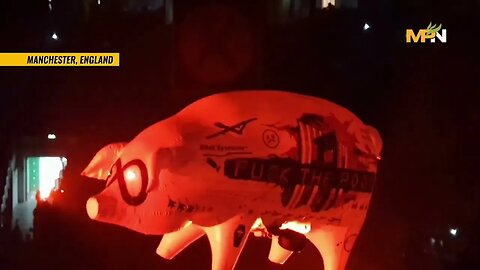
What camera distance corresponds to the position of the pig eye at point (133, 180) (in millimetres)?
2533

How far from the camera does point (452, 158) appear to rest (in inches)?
151

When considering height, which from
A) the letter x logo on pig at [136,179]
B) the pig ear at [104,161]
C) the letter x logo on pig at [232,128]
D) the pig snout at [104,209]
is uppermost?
the letter x logo on pig at [232,128]

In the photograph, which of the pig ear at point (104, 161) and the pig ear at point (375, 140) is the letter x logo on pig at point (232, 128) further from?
the pig ear at point (375, 140)

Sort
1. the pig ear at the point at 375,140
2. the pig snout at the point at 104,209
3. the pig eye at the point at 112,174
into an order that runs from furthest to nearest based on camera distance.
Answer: the pig ear at the point at 375,140
the pig eye at the point at 112,174
the pig snout at the point at 104,209

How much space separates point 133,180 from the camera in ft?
8.32

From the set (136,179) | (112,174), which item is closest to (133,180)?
(136,179)

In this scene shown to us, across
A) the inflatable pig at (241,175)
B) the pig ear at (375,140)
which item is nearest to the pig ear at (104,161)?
the inflatable pig at (241,175)

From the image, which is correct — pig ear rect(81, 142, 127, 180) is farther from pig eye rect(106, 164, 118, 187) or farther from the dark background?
the dark background

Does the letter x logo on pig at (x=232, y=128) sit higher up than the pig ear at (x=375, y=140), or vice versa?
the letter x logo on pig at (x=232, y=128)

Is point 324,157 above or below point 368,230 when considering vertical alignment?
above

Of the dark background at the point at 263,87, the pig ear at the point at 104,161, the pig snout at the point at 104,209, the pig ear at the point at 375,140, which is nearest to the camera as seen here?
the pig snout at the point at 104,209

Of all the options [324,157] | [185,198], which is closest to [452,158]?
[324,157]

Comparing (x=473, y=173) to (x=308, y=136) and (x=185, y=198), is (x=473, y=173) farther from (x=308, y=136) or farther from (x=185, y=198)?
(x=185, y=198)

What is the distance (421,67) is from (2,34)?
6.85 feet
